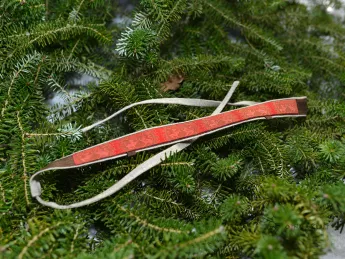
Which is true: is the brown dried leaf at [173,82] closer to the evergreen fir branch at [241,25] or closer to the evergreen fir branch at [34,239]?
the evergreen fir branch at [241,25]

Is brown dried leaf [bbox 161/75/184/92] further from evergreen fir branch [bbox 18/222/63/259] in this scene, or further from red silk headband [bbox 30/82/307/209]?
evergreen fir branch [bbox 18/222/63/259]

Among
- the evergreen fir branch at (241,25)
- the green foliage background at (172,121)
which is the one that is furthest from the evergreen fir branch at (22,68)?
the evergreen fir branch at (241,25)

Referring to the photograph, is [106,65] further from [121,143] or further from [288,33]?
[288,33]

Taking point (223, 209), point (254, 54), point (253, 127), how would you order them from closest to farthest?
point (223, 209) < point (253, 127) < point (254, 54)

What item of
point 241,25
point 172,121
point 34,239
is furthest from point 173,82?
point 34,239

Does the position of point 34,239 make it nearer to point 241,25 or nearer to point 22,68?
point 22,68

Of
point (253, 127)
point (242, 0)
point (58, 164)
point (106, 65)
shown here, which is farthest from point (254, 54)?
point (58, 164)

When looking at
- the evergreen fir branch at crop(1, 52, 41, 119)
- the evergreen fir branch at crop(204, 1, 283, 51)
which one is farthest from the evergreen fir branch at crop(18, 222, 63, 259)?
the evergreen fir branch at crop(204, 1, 283, 51)
